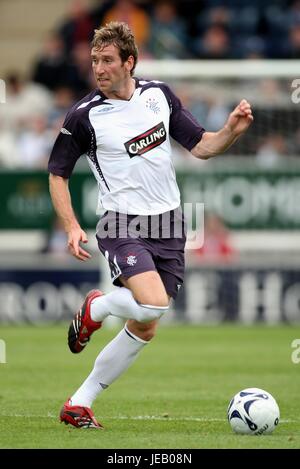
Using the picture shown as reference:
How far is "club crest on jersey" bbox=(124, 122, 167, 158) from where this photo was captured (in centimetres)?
813

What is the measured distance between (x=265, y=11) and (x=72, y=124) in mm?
14400

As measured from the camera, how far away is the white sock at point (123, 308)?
7.69m

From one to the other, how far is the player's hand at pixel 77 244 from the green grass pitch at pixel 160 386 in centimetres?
115

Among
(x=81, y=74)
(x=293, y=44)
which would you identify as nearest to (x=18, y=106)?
(x=81, y=74)

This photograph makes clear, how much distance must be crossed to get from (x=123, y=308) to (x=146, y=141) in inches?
47.6

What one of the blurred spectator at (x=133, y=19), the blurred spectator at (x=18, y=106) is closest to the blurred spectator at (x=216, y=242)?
the blurred spectator at (x=18, y=106)

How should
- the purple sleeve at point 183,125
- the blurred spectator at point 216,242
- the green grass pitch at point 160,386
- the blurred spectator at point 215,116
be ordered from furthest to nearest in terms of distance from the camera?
the blurred spectator at point 216,242
the blurred spectator at point 215,116
the purple sleeve at point 183,125
the green grass pitch at point 160,386

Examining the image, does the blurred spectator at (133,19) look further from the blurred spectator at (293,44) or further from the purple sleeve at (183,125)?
the purple sleeve at (183,125)

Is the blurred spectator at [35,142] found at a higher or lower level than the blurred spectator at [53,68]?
lower

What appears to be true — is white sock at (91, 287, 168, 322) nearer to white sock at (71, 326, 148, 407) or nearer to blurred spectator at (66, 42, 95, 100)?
white sock at (71, 326, 148, 407)

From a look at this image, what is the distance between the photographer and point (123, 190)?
8.10 m

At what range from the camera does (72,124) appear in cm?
812

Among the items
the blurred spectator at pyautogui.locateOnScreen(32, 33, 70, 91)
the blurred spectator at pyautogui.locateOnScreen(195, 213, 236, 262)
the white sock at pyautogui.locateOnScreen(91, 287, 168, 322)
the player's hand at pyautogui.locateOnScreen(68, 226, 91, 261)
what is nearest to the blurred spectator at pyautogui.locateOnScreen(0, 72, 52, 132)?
the blurred spectator at pyautogui.locateOnScreen(32, 33, 70, 91)
